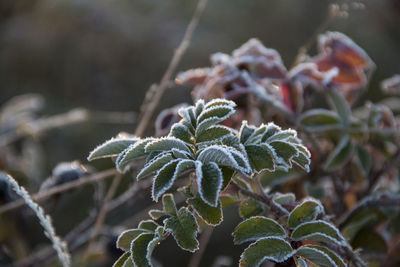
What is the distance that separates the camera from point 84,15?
11.3ft

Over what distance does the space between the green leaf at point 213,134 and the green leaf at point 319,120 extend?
589 mm

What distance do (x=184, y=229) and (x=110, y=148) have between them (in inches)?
7.3

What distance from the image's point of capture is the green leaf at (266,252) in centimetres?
76

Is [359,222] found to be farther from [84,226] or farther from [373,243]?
[84,226]

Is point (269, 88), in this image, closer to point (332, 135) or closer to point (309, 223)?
point (332, 135)

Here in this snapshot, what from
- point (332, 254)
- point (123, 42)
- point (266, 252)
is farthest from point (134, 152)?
point (123, 42)

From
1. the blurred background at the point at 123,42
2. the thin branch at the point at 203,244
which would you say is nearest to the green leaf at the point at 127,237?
the thin branch at the point at 203,244

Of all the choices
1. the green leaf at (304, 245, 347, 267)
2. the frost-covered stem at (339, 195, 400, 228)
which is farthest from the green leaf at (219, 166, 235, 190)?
the frost-covered stem at (339, 195, 400, 228)

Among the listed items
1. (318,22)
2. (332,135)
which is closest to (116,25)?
(318,22)

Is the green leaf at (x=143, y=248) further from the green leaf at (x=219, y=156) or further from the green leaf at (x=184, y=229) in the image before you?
the green leaf at (x=219, y=156)

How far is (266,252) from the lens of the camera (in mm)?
764

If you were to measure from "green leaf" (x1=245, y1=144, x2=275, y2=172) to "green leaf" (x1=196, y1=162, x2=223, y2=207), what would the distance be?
0.08m

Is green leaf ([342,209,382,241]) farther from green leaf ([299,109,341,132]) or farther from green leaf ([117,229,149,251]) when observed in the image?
green leaf ([117,229,149,251])

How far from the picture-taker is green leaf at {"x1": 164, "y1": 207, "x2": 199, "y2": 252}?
0.72 metres
